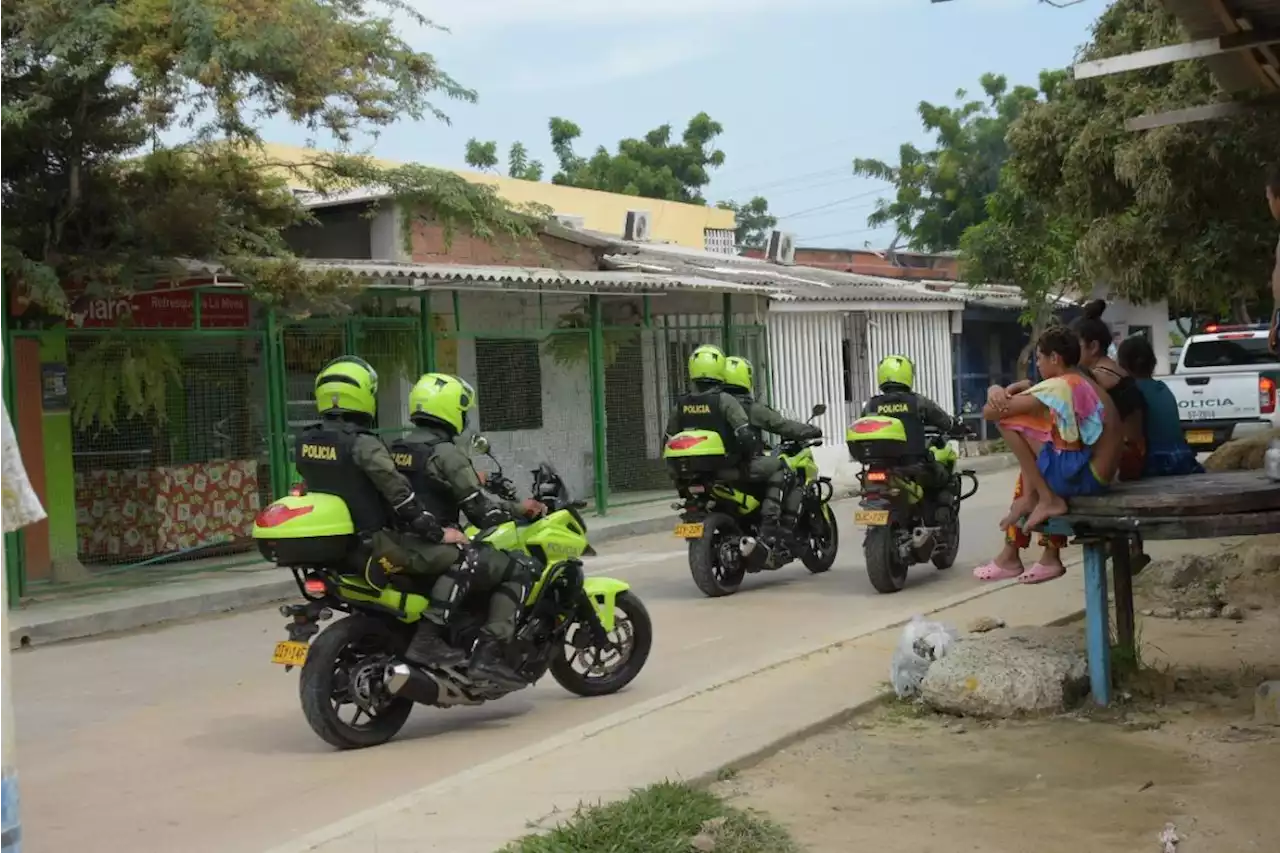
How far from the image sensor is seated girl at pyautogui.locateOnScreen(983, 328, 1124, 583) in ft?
22.6

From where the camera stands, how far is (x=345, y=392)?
7.20 m

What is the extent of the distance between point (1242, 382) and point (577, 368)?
823 centimetres

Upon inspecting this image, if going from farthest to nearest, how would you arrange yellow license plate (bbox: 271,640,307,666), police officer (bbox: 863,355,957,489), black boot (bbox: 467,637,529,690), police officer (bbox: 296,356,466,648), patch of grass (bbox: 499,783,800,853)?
police officer (bbox: 863,355,957,489) < black boot (bbox: 467,637,529,690) < police officer (bbox: 296,356,466,648) < yellow license plate (bbox: 271,640,307,666) < patch of grass (bbox: 499,783,800,853)

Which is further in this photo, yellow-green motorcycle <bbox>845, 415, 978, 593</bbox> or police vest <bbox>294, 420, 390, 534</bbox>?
yellow-green motorcycle <bbox>845, 415, 978, 593</bbox>

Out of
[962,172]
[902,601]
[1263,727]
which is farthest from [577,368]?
[962,172]

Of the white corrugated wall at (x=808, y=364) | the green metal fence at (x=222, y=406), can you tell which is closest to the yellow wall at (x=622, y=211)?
the white corrugated wall at (x=808, y=364)

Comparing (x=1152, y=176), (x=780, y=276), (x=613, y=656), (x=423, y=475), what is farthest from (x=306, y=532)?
(x=780, y=276)

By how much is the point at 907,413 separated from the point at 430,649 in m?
5.30

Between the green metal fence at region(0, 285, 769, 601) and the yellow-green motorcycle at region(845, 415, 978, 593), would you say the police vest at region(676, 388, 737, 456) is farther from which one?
the green metal fence at region(0, 285, 769, 601)

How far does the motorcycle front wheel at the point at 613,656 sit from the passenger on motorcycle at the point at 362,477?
1.14 meters

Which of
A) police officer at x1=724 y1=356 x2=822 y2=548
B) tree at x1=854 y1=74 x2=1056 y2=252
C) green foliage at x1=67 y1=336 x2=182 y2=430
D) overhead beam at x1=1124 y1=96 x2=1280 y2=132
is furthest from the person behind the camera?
tree at x1=854 y1=74 x2=1056 y2=252

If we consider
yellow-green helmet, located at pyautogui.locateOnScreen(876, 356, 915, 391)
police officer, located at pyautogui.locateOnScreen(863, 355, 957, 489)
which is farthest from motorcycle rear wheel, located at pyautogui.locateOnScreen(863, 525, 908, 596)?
yellow-green helmet, located at pyautogui.locateOnScreen(876, 356, 915, 391)

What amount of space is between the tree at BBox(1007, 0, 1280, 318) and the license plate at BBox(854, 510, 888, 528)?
3404mm

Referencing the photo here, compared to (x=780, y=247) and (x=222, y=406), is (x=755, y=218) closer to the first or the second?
(x=780, y=247)
